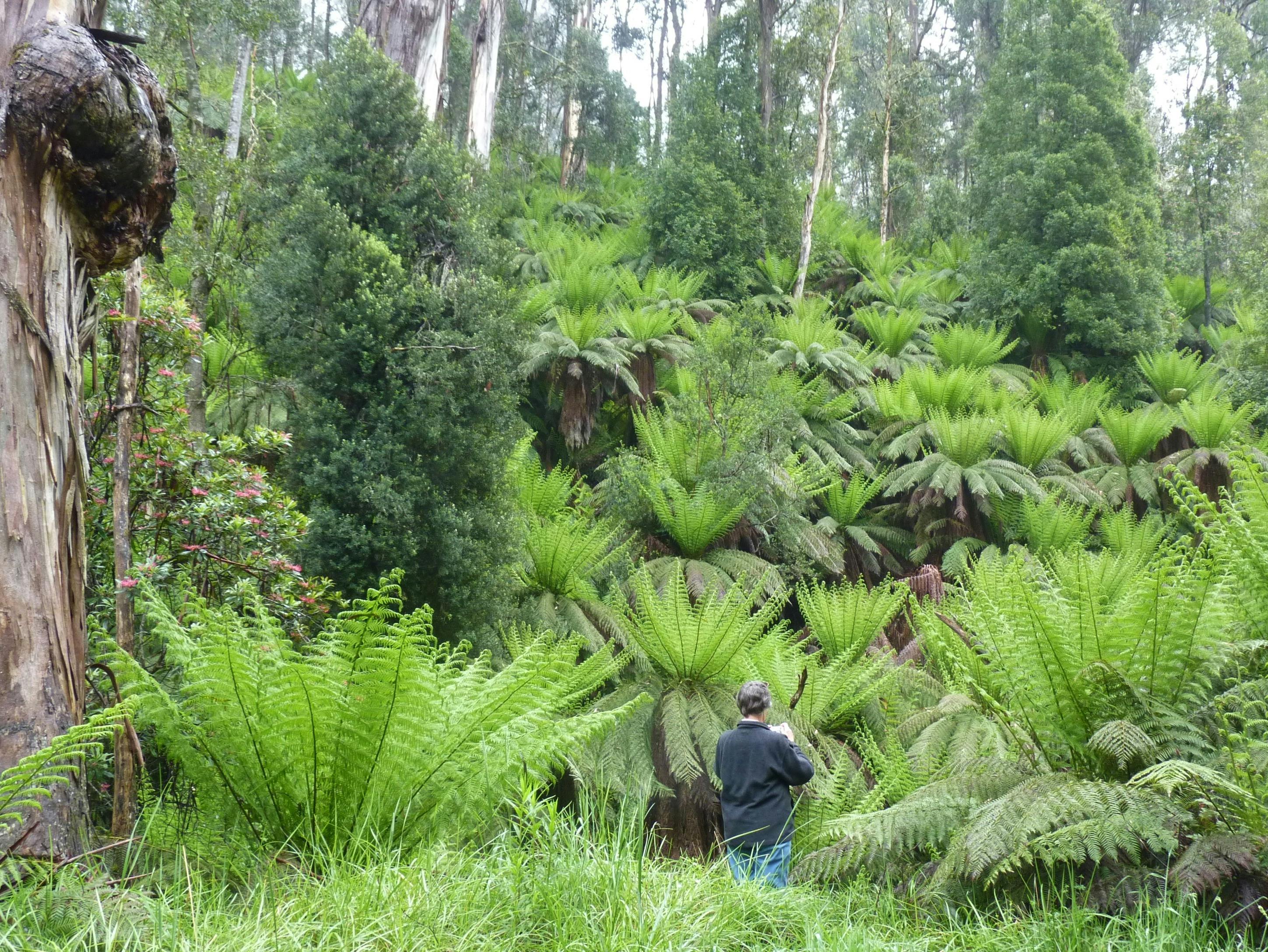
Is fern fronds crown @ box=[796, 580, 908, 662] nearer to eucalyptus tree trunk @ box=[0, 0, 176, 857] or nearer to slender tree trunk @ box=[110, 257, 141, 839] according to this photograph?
slender tree trunk @ box=[110, 257, 141, 839]

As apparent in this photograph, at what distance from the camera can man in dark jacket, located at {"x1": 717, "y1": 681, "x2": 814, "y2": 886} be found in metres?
3.82

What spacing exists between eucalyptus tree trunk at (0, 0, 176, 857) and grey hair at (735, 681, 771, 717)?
2.44m

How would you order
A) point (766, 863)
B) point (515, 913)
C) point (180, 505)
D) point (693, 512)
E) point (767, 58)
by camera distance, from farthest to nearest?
point (767, 58) → point (693, 512) → point (180, 505) → point (766, 863) → point (515, 913)

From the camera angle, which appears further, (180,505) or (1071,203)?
(1071,203)

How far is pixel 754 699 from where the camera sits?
402 centimetres

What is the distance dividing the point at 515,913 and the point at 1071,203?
44.5 ft

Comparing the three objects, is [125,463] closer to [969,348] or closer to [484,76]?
[484,76]

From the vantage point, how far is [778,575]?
793 centimetres

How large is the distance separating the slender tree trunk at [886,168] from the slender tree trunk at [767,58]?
11.5ft

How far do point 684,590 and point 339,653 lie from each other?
2.91 meters

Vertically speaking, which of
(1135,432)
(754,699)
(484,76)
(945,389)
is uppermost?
(484,76)

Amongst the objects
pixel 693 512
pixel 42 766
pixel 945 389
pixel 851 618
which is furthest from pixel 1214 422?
pixel 42 766

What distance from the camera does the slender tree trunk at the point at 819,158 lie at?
46.0 feet

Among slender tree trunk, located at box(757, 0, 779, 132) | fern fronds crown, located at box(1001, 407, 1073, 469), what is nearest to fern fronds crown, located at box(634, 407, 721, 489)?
fern fronds crown, located at box(1001, 407, 1073, 469)
